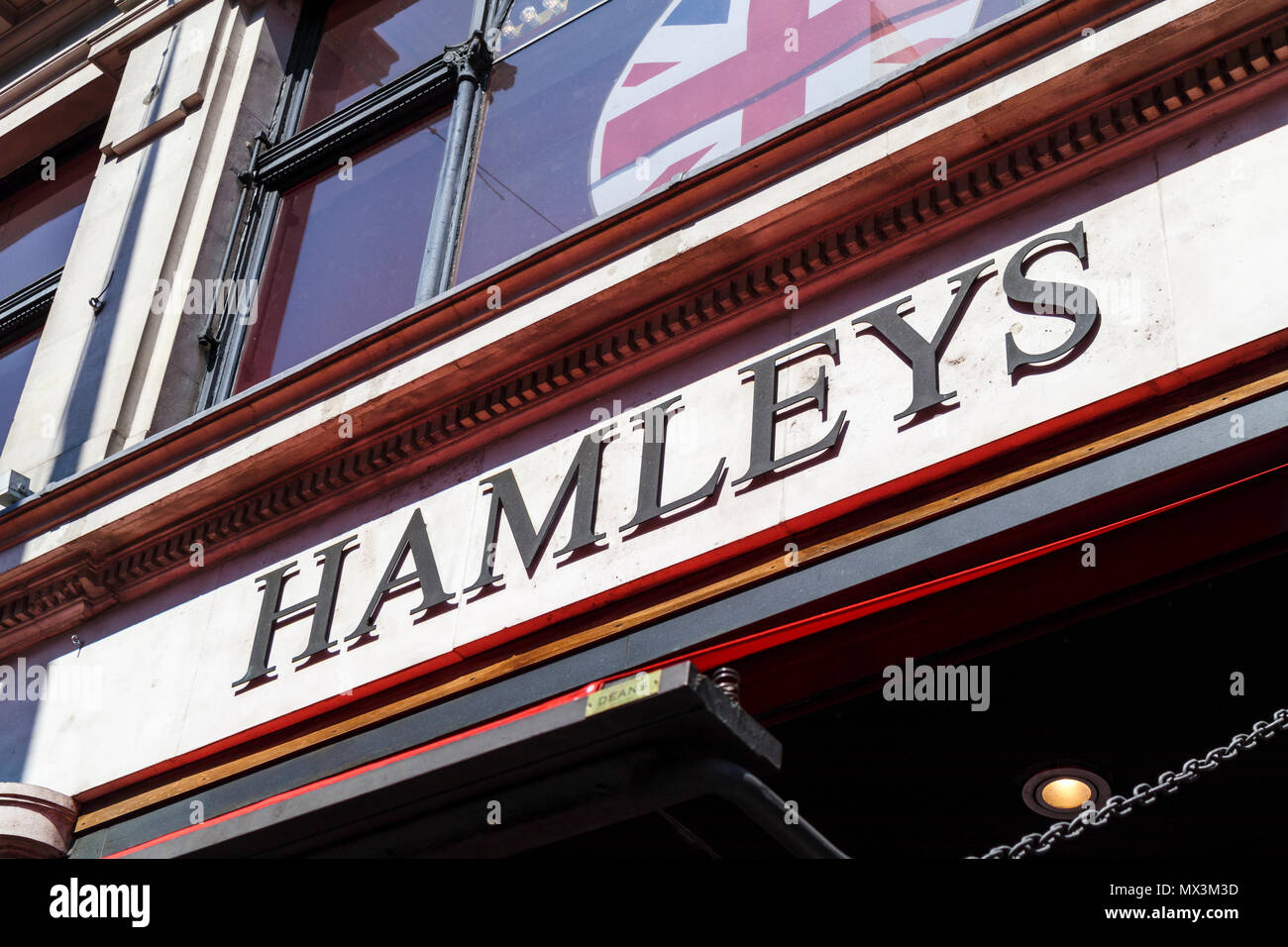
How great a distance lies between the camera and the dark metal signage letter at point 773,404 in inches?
258

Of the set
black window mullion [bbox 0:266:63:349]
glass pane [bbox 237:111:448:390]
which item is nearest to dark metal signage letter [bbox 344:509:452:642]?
glass pane [bbox 237:111:448:390]

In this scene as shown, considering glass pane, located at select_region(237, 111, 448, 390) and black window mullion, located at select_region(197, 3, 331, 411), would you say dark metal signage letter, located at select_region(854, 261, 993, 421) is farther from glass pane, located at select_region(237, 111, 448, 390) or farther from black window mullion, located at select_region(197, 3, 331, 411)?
black window mullion, located at select_region(197, 3, 331, 411)

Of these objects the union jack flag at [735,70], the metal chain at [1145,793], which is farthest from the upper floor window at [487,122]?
the metal chain at [1145,793]

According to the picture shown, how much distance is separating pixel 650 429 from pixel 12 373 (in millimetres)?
6582

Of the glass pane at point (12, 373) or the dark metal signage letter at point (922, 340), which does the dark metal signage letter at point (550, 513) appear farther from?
the glass pane at point (12, 373)

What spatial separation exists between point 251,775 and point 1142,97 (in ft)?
15.5

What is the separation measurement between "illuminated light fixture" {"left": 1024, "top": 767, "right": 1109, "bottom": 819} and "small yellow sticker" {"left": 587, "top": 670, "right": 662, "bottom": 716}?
3210mm

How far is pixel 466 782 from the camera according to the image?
4.67 meters

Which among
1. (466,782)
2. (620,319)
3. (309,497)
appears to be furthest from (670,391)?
(466,782)

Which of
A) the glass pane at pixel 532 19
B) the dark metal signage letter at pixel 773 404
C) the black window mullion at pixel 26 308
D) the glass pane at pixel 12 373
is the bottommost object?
the dark metal signage letter at pixel 773 404

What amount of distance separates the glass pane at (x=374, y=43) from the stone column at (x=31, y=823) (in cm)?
524

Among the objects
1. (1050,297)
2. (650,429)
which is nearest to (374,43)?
(650,429)
